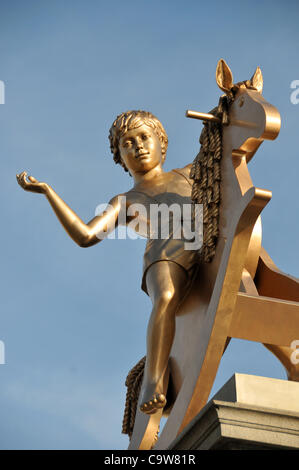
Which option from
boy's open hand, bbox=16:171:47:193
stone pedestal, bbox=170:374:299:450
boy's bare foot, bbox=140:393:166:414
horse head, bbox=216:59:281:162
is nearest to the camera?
stone pedestal, bbox=170:374:299:450

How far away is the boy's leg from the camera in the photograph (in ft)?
17.9

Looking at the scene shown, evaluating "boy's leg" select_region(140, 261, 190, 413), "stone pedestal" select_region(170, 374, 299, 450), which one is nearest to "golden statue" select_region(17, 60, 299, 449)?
"boy's leg" select_region(140, 261, 190, 413)

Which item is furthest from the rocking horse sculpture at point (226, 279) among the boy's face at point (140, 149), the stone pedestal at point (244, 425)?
the stone pedestal at point (244, 425)

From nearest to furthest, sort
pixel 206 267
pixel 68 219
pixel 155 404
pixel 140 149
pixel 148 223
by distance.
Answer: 1. pixel 155 404
2. pixel 206 267
3. pixel 68 219
4. pixel 148 223
5. pixel 140 149

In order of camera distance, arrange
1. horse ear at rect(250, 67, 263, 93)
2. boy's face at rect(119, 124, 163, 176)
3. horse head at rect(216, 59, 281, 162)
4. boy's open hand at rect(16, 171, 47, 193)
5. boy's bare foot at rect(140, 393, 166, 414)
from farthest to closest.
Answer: boy's face at rect(119, 124, 163, 176) < boy's open hand at rect(16, 171, 47, 193) < horse ear at rect(250, 67, 263, 93) < boy's bare foot at rect(140, 393, 166, 414) < horse head at rect(216, 59, 281, 162)

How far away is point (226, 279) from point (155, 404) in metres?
0.97

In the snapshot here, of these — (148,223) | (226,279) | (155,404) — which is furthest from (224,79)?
(155,404)

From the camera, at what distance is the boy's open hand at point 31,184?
5844mm

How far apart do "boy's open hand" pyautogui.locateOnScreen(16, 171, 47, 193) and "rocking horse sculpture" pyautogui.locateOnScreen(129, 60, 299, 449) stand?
113cm

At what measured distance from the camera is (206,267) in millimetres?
5652

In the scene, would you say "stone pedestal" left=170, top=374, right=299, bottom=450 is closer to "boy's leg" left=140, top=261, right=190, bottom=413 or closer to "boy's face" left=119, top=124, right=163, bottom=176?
"boy's leg" left=140, top=261, right=190, bottom=413

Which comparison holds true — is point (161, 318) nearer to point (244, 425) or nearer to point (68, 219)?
point (68, 219)

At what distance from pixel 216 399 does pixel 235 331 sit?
1.01m
